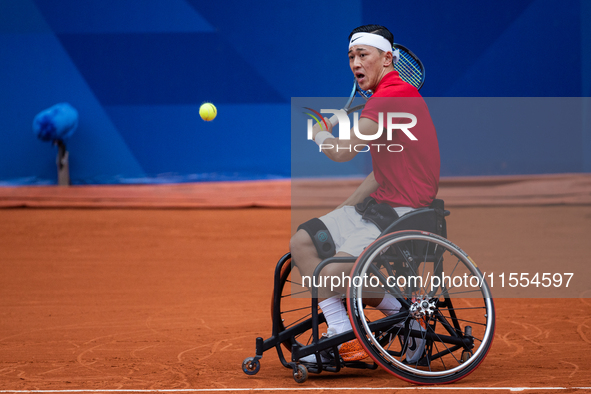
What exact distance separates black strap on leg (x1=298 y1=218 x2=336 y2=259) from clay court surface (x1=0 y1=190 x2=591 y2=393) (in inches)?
20.9

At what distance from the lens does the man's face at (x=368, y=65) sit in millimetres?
2480

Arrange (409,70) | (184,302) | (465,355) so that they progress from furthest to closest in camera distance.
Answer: (184,302) → (409,70) → (465,355)

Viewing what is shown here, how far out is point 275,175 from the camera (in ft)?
30.2

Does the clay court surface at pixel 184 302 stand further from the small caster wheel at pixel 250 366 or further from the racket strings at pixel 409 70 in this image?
the racket strings at pixel 409 70

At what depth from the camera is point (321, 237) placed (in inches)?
93.4

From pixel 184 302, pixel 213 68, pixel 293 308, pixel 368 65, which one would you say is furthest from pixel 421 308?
pixel 213 68

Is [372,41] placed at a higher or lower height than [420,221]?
higher

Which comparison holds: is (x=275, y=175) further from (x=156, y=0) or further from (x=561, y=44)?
(x=561, y=44)

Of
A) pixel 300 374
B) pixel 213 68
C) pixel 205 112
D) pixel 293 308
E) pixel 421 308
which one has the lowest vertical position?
pixel 300 374

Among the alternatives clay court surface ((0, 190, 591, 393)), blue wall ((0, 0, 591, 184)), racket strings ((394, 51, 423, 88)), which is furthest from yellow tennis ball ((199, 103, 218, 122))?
racket strings ((394, 51, 423, 88))

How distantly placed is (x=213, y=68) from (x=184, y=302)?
5597 mm

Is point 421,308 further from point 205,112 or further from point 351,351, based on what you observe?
point 205,112

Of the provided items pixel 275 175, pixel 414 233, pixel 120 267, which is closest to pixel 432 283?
pixel 414 233

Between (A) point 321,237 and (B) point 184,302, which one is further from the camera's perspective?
(B) point 184,302
